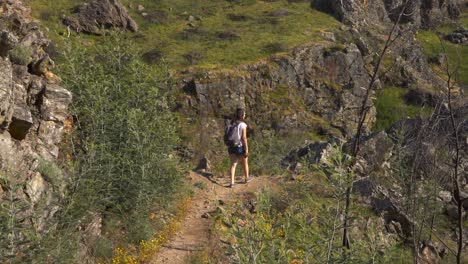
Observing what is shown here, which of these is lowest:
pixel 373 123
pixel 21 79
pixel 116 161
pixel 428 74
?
pixel 373 123

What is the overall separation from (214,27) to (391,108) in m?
21.2

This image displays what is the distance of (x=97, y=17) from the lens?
145ft

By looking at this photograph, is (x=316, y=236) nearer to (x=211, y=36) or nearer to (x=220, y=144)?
(x=220, y=144)

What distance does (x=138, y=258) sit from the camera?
8844mm

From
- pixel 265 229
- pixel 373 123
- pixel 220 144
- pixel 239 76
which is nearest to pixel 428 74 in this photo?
pixel 373 123

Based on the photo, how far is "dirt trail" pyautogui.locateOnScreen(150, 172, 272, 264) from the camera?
9.20m

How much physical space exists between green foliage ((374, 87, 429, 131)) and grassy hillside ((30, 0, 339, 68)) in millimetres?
9592

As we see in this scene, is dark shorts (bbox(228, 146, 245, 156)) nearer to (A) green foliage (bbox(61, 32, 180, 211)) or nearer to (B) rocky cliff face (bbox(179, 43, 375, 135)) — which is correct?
(A) green foliage (bbox(61, 32, 180, 211))

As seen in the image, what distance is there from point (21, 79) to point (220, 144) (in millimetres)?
24767

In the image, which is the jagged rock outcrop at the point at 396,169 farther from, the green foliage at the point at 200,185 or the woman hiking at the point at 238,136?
the green foliage at the point at 200,185

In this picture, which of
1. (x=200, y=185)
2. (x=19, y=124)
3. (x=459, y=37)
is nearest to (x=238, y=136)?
(x=200, y=185)

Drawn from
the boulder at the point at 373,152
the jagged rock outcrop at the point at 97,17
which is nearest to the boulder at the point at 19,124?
the boulder at the point at 373,152

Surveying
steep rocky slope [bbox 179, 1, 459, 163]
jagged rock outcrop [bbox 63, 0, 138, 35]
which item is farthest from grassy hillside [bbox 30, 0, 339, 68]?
steep rocky slope [bbox 179, 1, 459, 163]

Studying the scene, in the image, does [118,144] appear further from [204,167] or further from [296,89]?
[296,89]
